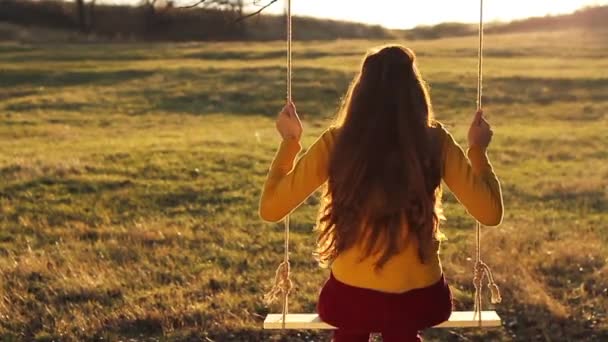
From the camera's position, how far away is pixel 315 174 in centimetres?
276

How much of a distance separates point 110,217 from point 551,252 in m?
3.96

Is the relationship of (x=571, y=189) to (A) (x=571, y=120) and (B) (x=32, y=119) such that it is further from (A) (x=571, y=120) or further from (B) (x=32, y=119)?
(B) (x=32, y=119)

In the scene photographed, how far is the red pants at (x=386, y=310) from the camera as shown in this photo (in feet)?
9.01

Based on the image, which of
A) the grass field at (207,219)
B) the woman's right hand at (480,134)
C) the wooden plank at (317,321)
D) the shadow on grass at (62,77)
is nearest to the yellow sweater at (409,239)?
the woman's right hand at (480,134)

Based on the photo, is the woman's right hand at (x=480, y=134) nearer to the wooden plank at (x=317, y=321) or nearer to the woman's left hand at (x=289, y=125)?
the woman's left hand at (x=289, y=125)

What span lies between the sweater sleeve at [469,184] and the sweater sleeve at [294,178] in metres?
0.40

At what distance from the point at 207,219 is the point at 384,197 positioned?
5207 mm

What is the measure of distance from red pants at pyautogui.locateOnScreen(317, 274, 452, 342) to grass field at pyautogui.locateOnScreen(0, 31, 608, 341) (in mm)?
2168

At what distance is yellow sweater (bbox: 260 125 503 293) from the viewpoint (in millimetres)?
2744

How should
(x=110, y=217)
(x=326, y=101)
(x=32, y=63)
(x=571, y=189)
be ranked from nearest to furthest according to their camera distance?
1. (x=110, y=217)
2. (x=571, y=189)
3. (x=326, y=101)
4. (x=32, y=63)

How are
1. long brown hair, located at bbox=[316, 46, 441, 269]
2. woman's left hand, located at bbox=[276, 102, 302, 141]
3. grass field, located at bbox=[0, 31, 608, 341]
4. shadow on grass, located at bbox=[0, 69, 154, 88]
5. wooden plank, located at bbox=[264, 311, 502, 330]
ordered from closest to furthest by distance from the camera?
→ 1. long brown hair, located at bbox=[316, 46, 441, 269]
2. woman's left hand, located at bbox=[276, 102, 302, 141]
3. wooden plank, located at bbox=[264, 311, 502, 330]
4. grass field, located at bbox=[0, 31, 608, 341]
5. shadow on grass, located at bbox=[0, 69, 154, 88]

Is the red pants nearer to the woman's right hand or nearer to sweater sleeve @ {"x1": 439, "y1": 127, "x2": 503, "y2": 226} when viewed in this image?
sweater sleeve @ {"x1": 439, "y1": 127, "x2": 503, "y2": 226}

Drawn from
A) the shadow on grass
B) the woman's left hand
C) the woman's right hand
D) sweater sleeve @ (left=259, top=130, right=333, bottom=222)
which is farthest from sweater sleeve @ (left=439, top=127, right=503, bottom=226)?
the shadow on grass

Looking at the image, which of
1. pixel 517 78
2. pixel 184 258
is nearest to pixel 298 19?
pixel 517 78
